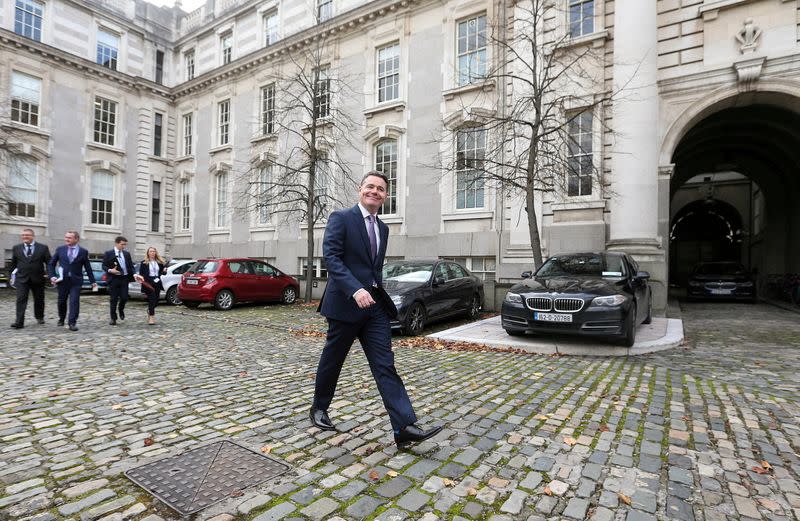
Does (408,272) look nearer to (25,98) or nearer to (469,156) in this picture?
(469,156)

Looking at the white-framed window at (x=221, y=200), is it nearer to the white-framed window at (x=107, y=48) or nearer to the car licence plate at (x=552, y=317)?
the white-framed window at (x=107, y=48)

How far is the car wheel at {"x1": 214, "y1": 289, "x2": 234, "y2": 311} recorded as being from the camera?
13938 mm

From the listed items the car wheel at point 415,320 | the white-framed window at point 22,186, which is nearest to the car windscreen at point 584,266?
the car wheel at point 415,320

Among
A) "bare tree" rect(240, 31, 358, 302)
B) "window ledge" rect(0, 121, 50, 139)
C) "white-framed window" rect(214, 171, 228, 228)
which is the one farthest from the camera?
"white-framed window" rect(214, 171, 228, 228)

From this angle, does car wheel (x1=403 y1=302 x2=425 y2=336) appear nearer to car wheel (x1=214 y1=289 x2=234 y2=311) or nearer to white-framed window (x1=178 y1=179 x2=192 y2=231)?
car wheel (x1=214 y1=289 x2=234 y2=311)

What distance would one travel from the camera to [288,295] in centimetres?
1639

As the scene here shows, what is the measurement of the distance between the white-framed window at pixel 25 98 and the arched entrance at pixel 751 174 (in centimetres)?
2897

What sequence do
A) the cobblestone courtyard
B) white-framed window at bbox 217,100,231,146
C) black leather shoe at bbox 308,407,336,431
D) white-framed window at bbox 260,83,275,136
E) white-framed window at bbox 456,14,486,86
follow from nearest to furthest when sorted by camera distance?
the cobblestone courtyard
black leather shoe at bbox 308,407,336,431
white-framed window at bbox 456,14,486,86
white-framed window at bbox 260,83,275,136
white-framed window at bbox 217,100,231,146

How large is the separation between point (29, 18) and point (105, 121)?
561cm

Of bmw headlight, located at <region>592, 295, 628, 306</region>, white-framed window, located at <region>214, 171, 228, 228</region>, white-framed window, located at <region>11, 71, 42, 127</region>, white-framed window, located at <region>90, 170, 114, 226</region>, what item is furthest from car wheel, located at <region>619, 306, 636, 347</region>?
white-framed window, located at <region>11, 71, 42, 127</region>

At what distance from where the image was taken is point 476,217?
15.9 m

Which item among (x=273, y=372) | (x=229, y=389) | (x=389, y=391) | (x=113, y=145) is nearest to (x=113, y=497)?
(x=389, y=391)

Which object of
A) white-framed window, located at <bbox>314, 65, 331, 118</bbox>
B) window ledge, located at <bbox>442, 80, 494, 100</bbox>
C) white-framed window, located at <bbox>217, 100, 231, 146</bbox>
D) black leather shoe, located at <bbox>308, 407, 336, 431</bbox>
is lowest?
black leather shoe, located at <bbox>308, 407, 336, 431</bbox>

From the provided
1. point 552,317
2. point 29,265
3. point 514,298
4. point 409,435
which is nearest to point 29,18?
point 29,265
